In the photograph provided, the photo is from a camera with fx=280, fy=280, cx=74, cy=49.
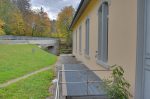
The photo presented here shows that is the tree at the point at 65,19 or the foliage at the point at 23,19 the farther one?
the foliage at the point at 23,19

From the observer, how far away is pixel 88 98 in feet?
20.1

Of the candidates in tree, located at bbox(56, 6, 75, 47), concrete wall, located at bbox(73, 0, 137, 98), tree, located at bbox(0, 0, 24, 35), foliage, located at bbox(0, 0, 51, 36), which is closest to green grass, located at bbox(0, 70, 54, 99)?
concrete wall, located at bbox(73, 0, 137, 98)

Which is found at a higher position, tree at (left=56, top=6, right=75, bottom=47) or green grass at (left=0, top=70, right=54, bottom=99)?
tree at (left=56, top=6, right=75, bottom=47)

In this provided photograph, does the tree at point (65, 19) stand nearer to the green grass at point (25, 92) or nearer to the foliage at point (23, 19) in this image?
the foliage at point (23, 19)

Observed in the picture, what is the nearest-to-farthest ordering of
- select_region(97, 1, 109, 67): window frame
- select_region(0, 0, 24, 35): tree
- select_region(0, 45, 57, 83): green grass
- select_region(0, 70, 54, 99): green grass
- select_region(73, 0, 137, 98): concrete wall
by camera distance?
select_region(73, 0, 137, 98): concrete wall → select_region(97, 1, 109, 67): window frame → select_region(0, 70, 54, 99): green grass → select_region(0, 45, 57, 83): green grass → select_region(0, 0, 24, 35): tree

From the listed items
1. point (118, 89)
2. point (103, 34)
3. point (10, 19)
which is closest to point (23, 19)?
point (10, 19)

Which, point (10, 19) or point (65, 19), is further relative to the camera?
point (10, 19)

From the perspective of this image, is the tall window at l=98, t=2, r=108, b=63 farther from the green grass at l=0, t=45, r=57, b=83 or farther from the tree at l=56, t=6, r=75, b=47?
the tree at l=56, t=6, r=75, b=47

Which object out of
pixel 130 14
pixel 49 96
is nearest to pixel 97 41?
pixel 49 96

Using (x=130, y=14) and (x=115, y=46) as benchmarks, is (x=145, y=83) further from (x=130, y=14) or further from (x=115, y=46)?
(x=115, y=46)

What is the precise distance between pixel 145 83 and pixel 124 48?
1191 millimetres

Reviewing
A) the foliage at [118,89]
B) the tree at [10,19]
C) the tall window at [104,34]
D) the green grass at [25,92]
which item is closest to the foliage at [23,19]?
the tree at [10,19]

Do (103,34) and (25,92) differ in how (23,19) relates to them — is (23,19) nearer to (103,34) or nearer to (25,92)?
(25,92)

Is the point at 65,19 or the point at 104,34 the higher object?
the point at 65,19
